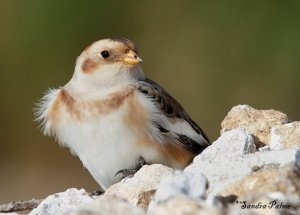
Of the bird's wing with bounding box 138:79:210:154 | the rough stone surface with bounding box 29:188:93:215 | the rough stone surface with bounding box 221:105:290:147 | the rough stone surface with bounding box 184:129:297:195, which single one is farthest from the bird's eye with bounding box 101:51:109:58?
the rough stone surface with bounding box 184:129:297:195

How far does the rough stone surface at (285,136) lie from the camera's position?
5.61 metres

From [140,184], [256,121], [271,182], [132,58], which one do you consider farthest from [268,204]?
[132,58]

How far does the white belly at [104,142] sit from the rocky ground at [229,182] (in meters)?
0.61

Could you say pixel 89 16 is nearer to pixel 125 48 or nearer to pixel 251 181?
pixel 125 48

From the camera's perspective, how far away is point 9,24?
11172 mm

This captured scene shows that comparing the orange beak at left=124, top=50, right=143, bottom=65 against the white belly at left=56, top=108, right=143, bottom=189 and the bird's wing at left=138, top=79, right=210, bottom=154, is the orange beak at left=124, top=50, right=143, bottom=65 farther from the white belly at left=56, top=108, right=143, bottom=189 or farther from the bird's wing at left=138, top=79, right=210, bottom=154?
the white belly at left=56, top=108, right=143, bottom=189

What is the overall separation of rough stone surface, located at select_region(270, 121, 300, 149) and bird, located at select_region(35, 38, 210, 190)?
894 mm

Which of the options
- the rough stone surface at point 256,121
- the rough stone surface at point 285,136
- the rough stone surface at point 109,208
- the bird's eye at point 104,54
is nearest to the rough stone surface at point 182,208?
the rough stone surface at point 109,208

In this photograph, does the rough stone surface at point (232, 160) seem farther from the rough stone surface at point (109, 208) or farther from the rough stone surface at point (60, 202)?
the rough stone surface at point (60, 202)

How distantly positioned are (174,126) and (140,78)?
14.9 inches

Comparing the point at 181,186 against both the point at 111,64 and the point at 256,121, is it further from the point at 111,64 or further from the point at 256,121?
the point at 111,64

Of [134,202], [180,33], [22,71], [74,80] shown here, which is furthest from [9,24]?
[134,202]

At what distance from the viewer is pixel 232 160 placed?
16.4 ft

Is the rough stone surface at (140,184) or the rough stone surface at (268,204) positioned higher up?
the rough stone surface at (268,204)
